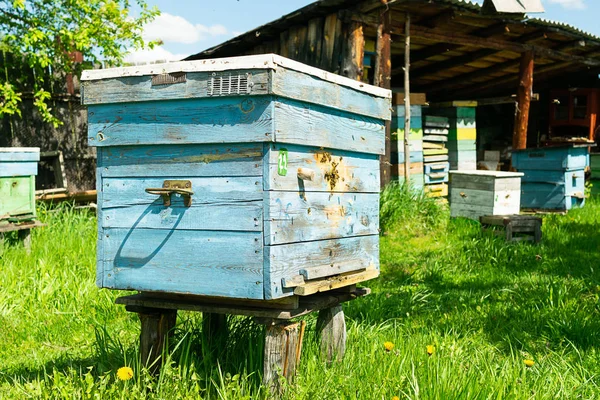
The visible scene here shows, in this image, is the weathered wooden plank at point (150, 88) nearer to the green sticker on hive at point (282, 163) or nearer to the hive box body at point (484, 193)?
the green sticker on hive at point (282, 163)

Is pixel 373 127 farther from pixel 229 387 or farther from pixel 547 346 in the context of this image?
pixel 547 346

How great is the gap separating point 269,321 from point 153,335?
67 cm

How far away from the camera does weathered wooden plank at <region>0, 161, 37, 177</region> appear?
655cm

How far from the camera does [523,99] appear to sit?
11359 mm

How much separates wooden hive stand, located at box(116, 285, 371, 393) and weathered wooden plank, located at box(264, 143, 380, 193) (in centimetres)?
52

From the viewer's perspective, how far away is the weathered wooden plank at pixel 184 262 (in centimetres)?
269

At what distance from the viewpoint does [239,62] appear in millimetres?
2615

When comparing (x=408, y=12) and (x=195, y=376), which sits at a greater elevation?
(x=408, y=12)

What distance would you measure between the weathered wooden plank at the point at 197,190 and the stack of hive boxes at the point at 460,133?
8.92 meters

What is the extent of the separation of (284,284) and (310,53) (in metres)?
6.58

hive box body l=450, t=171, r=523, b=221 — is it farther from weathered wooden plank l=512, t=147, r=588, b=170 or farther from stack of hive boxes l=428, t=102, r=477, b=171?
stack of hive boxes l=428, t=102, r=477, b=171

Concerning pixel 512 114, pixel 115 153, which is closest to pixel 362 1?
pixel 115 153

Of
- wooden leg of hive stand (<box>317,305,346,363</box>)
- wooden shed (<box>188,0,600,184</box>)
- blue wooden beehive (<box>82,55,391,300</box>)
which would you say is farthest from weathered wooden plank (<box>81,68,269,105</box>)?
wooden shed (<box>188,0,600,184</box>)

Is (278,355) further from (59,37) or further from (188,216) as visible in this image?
(59,37)
